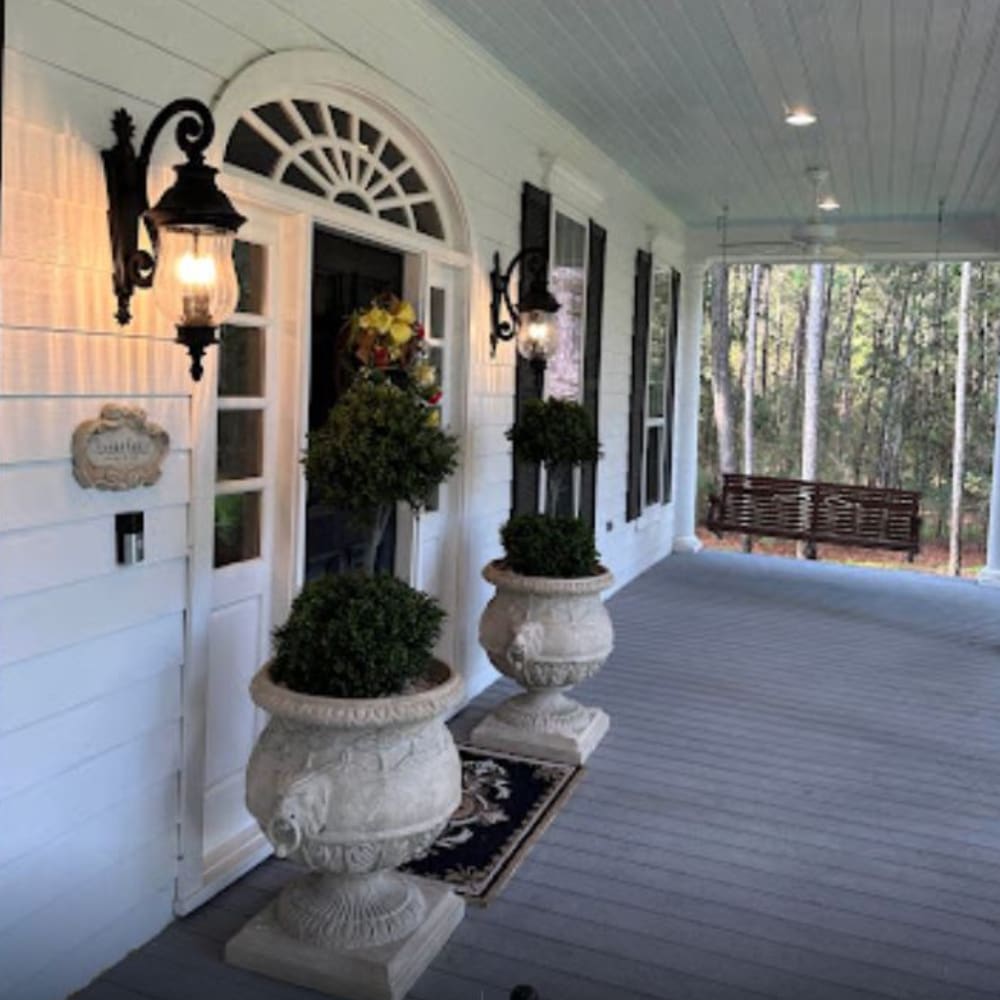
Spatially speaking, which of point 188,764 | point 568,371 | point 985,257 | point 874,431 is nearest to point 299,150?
point 188,764

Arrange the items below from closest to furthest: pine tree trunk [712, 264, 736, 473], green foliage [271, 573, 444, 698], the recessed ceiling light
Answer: green foliage [271, 573, 444, 698] < the recessed ceiling light < pine tree trunk [712, 264, 736, 473]

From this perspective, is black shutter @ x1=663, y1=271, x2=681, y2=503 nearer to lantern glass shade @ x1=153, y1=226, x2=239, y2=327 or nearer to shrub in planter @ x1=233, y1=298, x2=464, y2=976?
shrub in planter @ x1=233, y1=298, x2=464, y2=976

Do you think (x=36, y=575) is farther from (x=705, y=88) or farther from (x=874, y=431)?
(x=874, y=431)

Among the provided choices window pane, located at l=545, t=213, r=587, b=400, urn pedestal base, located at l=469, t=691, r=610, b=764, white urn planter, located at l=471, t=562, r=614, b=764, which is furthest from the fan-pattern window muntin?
urn pedestal base, located at l=469, t=691, r=610, b=764

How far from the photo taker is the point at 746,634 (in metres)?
6.23

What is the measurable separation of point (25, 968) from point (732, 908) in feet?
5.93

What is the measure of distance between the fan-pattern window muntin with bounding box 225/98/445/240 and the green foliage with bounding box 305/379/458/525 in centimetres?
78

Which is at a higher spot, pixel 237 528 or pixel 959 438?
pixel 959 438

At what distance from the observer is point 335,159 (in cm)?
339

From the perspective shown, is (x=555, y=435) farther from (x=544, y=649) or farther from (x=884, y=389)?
(x=884, y=389)

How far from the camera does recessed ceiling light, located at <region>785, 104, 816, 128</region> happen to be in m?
5.02

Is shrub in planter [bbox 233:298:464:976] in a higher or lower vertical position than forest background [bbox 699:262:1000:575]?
lower

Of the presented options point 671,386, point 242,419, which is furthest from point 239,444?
point 671,386

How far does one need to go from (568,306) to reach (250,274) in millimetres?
3155
